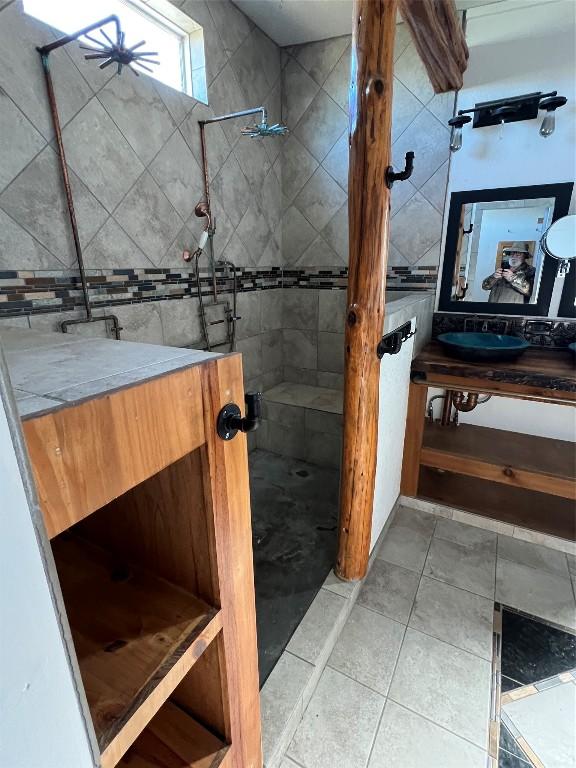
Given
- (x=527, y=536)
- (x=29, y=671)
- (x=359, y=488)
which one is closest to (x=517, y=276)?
(x=527, y=536)

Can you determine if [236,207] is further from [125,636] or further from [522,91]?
[125,636]

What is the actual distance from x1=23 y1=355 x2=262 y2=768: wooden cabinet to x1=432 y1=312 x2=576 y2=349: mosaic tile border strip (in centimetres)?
208

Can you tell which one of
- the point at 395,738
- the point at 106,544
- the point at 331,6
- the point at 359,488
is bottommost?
the point at 395,738

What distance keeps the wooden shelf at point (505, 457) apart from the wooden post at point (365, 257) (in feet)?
2.30

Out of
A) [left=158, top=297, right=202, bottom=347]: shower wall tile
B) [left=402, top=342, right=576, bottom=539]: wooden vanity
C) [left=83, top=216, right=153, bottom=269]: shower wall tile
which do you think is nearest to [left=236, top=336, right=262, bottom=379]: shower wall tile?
[left=158, top=297, right=202, bottom=347]: shower wall tile

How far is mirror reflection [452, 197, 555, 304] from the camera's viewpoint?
80.8 inches

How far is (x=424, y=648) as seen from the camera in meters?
1.40

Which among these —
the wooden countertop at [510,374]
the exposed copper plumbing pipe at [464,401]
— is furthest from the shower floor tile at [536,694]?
the exposed copper plumbing pipe at [464,401]

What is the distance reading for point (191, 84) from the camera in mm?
2068

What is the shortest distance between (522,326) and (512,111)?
1138 millimetres

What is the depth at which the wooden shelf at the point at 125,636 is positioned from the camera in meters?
0.53

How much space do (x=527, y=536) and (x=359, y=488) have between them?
110 cm

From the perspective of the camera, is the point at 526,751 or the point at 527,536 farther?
the point at 527,536

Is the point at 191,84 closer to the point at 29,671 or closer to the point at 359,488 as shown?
the point at 359,488
